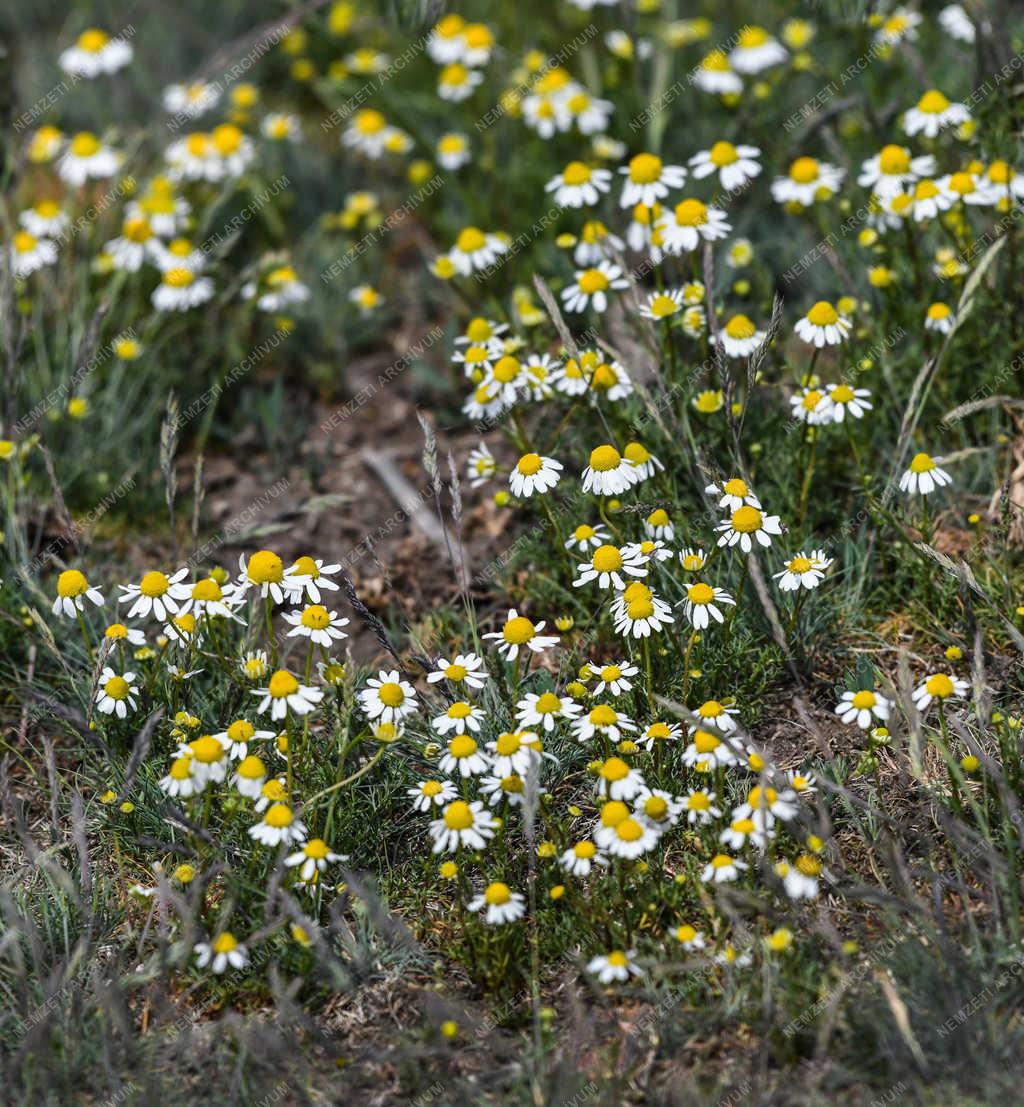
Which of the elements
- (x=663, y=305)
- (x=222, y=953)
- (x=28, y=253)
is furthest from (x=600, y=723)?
(x=28, y=253)

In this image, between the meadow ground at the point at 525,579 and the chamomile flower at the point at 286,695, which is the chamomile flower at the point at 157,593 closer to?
the meadow ground at the point at 525,579

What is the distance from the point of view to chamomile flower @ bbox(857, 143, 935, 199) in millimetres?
3840

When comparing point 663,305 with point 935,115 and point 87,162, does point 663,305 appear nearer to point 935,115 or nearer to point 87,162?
point 935,115

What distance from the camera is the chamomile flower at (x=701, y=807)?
272 centimetres

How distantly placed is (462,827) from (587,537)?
0.86 metres

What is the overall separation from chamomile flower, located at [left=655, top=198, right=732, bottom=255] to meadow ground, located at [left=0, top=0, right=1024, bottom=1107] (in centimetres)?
1

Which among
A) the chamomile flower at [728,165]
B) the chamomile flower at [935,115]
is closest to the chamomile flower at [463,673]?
the chamomile flower at [728,165]

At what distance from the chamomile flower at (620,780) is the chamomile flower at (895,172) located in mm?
2040

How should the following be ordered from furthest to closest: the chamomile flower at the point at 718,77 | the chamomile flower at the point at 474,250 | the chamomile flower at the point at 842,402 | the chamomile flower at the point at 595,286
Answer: the chamomile flower at the point at 718,77 → the chamomile flower at the point at 474,250 → the chamomile flower at the point at 595,286 → the chamomile flower at the point at 842,402

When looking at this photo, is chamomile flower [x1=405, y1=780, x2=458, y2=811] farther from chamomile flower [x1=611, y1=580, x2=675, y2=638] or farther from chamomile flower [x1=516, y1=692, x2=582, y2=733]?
chamomile flower [x1=611, y1=580, x2=675, y2=638]

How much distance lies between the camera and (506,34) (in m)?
5.80

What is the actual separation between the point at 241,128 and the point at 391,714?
341 cm

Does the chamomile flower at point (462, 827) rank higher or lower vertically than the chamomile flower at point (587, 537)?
lower

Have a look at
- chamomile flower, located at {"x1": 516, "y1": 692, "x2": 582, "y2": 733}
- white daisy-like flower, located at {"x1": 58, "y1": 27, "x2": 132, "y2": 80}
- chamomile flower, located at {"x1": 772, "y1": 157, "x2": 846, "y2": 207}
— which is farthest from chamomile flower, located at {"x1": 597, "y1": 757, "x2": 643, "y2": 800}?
white daisy-like flower, located at {"x1": 58, "y1": 27, "x2": 132, "y2": 80}
